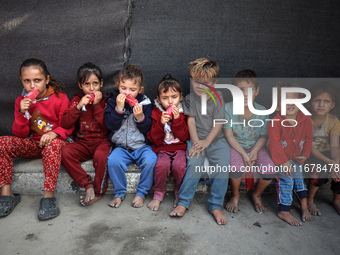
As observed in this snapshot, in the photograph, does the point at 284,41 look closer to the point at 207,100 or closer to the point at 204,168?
the point at 207,100

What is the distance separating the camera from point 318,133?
294 cm

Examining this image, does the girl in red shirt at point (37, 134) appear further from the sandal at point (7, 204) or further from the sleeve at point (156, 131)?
the sleeve at point (156, 131)

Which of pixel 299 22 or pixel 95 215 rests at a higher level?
pixel 299 22

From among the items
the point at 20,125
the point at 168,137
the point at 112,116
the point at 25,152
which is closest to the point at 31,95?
the point at 20,125

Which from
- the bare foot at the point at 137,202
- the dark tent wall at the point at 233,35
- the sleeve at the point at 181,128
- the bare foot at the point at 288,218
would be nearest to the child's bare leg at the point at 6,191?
the bare foot at the point at 137,202

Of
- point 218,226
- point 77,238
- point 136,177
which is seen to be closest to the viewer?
point 77,238

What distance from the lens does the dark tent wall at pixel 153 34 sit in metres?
3.41

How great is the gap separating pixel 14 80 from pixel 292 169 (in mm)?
3191

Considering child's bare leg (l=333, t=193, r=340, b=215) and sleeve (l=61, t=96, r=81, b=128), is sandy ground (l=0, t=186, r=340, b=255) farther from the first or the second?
sleeve (l=61, t=96, r=81, b=128)

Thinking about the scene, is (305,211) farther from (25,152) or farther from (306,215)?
(25,152)

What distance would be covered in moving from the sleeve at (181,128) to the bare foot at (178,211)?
671 mm

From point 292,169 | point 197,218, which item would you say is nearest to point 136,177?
point 197,218

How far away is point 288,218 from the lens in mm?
2574

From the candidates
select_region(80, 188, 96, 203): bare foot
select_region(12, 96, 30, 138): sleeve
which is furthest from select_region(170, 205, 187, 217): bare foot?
select_region(12, 96, 30, 138): sleeve
